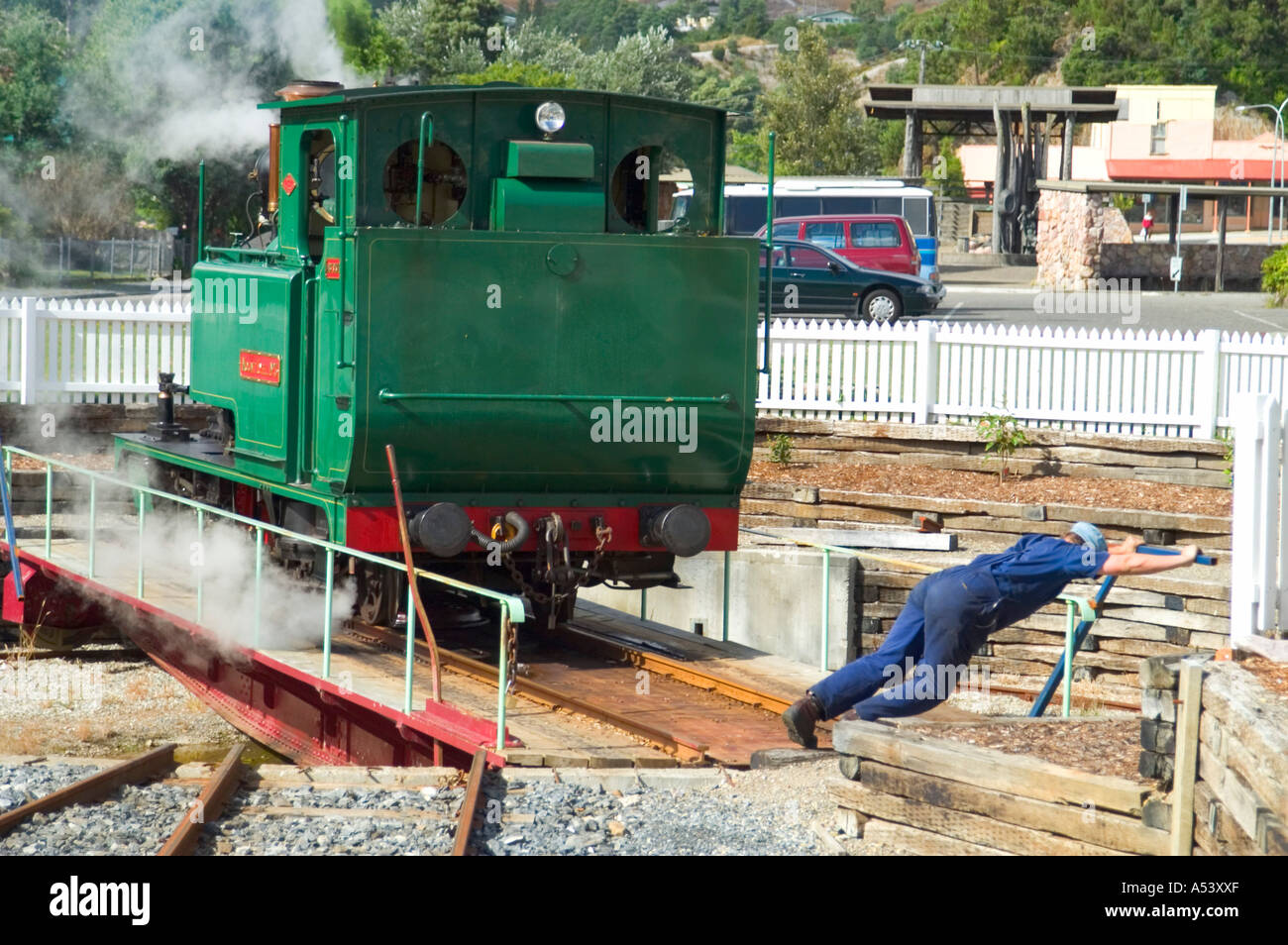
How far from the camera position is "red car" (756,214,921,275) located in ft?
99.0

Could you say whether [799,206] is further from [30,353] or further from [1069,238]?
[30,353]

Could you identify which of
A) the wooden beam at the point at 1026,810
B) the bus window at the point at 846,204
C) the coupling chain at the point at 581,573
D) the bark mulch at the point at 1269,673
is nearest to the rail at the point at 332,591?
the coupling chain at the point at 581,573

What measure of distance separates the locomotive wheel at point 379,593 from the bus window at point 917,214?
26948mm

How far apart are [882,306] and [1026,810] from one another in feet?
66.4

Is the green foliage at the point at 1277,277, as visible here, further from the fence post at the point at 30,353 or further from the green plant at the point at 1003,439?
the fence post at the point at 30,353

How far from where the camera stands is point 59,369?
1734 centimetres

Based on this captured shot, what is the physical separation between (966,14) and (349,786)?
9406 centimetres

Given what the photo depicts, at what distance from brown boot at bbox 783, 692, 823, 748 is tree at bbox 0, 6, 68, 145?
4246cm

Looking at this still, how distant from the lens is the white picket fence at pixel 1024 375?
15953 millimetres

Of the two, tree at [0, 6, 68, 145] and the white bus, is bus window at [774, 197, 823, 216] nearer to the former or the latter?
the white bus

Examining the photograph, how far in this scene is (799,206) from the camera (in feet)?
116
